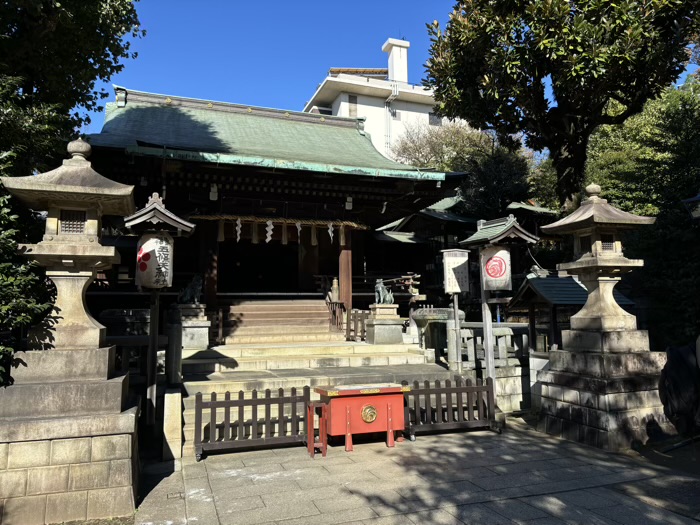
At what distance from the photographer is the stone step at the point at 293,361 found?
9.06m

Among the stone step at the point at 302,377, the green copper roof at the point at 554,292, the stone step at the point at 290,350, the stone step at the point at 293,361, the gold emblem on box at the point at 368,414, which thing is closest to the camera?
the gold emblem on box at the point at 368,414

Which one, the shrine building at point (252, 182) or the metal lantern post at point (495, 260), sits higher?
the shrine building at point (252, 182)

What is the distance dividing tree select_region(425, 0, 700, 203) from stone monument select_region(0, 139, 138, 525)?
12.3 metres

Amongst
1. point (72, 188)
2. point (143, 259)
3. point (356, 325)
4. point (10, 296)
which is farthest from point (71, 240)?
point (356, 325)

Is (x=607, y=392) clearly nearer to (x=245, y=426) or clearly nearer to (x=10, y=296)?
(x=245, y=426)

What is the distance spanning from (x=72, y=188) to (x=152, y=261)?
2036 mm

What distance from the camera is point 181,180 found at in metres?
11.7

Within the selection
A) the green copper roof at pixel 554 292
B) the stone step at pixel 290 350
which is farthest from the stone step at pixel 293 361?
the green copper roof at pixel 554 292

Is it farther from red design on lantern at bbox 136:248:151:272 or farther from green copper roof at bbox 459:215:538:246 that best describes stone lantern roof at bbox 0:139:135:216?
green copper roof at bbox 459:215:538:246

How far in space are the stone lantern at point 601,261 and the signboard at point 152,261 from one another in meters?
6.27

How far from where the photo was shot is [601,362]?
6.55m

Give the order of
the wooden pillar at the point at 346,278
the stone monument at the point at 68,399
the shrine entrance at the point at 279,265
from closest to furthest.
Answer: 1. the stone monument at the point at 68,399
2. the wooden pillar at the point at 346,278
3. the shrine entrance at the point at 279,265

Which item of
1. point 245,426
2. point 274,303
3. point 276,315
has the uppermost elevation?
point 274,303

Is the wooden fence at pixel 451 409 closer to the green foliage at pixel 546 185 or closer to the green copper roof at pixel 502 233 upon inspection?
the green copper roof at pixel 502 233
